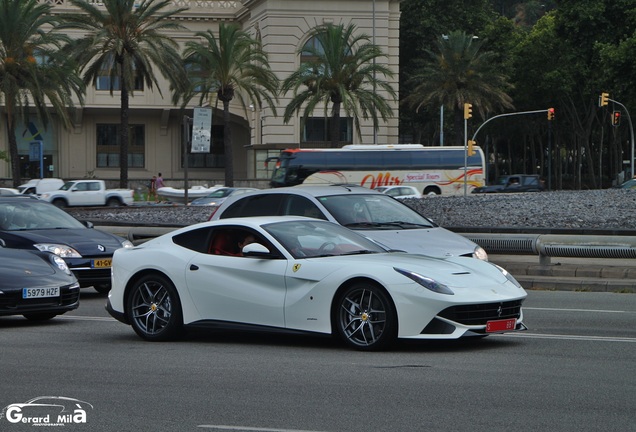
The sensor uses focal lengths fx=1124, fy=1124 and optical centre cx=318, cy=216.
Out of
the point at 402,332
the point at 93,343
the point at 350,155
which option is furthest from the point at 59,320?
the point at 350,155

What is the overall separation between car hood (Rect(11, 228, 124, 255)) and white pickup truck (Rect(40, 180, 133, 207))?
123 ft

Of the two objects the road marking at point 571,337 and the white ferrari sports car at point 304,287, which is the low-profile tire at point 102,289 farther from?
the road marking at point 571,337

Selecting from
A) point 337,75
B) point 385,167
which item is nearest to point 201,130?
point 337,75

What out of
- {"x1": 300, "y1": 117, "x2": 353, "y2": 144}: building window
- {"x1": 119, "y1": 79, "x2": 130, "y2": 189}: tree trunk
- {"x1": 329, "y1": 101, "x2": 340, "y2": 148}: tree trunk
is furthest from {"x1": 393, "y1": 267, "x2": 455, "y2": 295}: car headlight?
{"x1": 300, "y1": 117, "x2": 353, "y2": 144}: building window

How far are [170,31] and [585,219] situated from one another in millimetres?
54359

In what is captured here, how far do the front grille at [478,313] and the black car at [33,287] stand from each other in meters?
5.09

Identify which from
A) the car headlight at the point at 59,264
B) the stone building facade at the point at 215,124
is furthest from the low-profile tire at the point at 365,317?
the stone building facade at the point at 215,124

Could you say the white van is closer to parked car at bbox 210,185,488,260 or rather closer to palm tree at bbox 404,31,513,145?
palm tree at bbox 404,31,513,145

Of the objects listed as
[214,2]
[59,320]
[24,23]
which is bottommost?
[59,320]

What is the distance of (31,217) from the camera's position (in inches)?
674

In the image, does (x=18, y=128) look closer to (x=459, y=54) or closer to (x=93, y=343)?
(x=459, y=54)

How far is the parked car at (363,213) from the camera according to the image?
14664 millimetres

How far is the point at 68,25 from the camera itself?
52188mm

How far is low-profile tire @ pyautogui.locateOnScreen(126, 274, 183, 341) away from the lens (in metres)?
11.2
